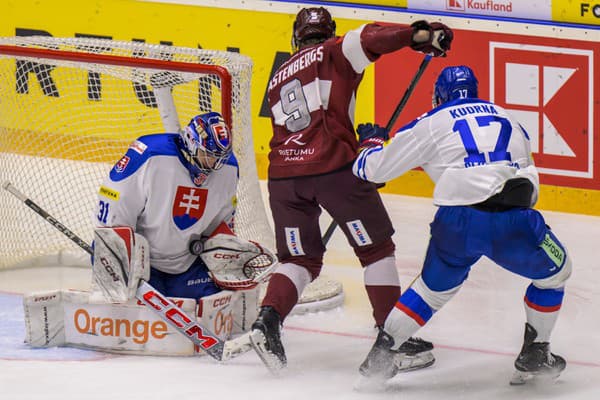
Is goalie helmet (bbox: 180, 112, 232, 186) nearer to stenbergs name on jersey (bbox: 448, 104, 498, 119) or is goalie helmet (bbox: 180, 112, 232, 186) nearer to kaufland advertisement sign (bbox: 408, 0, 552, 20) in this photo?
stenbergs name on jersey (bbox: 448, 104, 498, 119)

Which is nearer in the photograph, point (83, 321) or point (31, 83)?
point (83, 321)

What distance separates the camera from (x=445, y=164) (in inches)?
171

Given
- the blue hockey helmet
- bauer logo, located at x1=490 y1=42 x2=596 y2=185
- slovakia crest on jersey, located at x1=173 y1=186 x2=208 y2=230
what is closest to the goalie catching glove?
slovakia crest on jersey, located at x1=173 y1=186 x2=208 y2=230

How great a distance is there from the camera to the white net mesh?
5.70 m

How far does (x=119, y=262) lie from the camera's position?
185 inches

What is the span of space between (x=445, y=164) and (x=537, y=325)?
62 centimetres

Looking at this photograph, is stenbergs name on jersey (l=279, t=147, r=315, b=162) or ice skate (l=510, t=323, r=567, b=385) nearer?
ice skate (l=510, t=323, r=567, b=385)

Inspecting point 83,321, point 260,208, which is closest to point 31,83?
point 260,208

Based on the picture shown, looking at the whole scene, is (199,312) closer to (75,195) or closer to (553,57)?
(75,195)

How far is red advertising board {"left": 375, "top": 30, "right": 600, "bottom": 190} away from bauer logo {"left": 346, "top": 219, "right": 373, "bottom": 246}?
239 centimetres

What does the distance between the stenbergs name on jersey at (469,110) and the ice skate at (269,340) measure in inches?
36.8

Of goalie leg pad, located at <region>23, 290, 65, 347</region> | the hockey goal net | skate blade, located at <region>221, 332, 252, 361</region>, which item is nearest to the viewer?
skate blade, located at <region>221, 332, 252, 361</region>

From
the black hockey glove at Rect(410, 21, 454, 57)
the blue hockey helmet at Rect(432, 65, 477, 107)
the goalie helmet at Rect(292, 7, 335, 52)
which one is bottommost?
the blue hockey helmet at Rect(432, 65, 477, 107)

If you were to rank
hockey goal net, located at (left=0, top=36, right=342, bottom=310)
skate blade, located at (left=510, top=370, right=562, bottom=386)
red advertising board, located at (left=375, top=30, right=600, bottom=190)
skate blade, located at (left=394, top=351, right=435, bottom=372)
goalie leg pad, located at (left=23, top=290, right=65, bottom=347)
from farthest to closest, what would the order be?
red advertising board, located at (left=375, top=30, right=600, bottom=190) < hockey goal net, located at (left=0, top=36, right=342, bottom=310) < goalie leg pad, located at (left=23, top=290, right=65, bottom=347) < skate blade, located at (left=394, top=351, right=435, bottom=372) < skate blade, located at (left=510, top=370, right=562, bottom=386)
